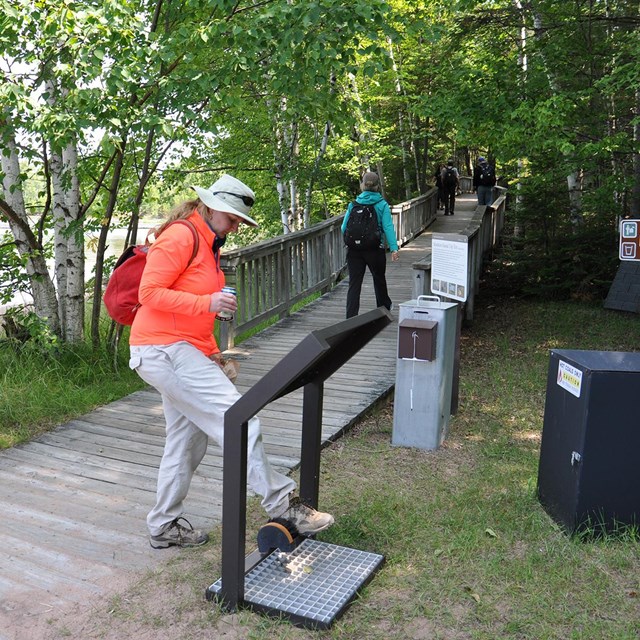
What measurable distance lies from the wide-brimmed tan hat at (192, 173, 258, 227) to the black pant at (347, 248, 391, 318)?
5.02m

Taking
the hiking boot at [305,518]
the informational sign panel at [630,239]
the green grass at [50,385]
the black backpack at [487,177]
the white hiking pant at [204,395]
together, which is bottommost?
the green grass at [50,385]

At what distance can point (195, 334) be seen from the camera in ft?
11.3

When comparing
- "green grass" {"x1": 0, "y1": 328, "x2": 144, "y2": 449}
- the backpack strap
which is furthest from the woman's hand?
"green grass" {"x1": 0, "y1": 328, "x2": 144, "y2": 449}

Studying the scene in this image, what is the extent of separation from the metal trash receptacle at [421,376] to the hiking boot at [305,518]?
2.06 m

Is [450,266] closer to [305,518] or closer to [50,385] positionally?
[305,518]

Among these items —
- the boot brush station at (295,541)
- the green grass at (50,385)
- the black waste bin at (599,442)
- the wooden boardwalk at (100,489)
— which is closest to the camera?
the boot brush station at (295,541)

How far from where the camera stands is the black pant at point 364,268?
8.45 m

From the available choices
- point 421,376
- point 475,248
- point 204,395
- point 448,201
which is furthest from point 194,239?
point 448,201

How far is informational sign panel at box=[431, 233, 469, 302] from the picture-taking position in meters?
5.58

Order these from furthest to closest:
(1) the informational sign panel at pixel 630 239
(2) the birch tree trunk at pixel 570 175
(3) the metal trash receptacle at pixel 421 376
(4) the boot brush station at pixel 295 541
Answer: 1. (2) the birch tree trunk at pixel 570 175
2. (3) the metal trash receptacle at pixel 421 376
3. (1) the informational sign panel at pixel 630 239
4. (4) the boot brush station at pixel 295 541

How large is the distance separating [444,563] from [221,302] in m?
1.72

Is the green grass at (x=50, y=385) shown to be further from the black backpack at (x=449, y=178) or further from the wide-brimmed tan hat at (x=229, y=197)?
the black backpack at (x=449, y=178)

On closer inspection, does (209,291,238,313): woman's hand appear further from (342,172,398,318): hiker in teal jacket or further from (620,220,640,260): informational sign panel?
(342,172,398,318): hiker in teal jacket

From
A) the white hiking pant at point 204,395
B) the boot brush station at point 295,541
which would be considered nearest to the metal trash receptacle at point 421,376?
the boot brush station at point 295,541
